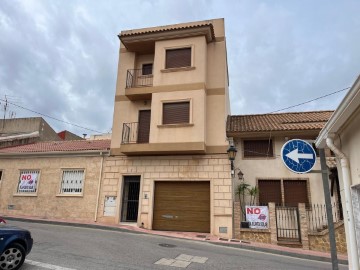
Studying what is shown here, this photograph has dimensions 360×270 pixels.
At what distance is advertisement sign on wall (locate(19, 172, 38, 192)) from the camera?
16.1 meters

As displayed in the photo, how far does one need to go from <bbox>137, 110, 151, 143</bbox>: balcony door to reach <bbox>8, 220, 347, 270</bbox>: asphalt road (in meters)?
5.42

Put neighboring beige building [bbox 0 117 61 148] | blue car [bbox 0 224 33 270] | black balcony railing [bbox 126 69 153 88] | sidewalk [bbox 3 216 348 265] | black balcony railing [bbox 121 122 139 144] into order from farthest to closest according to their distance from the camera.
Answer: neighboring beige building [bbox 0 117 61 148]
black balcony railing [bbox 126 69 153 88]
black balcony railing [bbox 121 122 139 144]
sidewalk [bbox 3 216 348 265]
blue car [bbox 0 224 33 270]

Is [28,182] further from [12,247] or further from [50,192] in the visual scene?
[12,247]

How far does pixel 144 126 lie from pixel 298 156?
11.2 metres

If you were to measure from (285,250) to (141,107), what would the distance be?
32.0ft

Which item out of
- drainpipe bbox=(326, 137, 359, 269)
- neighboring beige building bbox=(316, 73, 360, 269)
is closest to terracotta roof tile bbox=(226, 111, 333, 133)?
neighboring beige building bbox=(316, 73, 360, 269)

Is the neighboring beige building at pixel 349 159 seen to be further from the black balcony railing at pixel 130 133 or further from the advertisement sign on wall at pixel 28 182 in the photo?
the advertisement sign on wall at pixel 28 182

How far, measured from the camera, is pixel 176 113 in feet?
46.8

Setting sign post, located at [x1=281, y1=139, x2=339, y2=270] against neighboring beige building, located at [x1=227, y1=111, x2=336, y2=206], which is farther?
neighboring beige building, located at [x1=227, y1=111, x2=336, y2=206]

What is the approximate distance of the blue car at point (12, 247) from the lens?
5.66m

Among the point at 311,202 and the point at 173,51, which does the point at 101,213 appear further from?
the point at 311,202

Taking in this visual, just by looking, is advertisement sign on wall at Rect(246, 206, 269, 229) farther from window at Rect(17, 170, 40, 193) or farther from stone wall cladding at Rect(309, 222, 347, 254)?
window at Rect(17, 170, 40, 193)

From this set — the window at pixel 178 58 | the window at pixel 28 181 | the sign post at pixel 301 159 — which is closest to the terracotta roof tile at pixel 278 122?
the window at pixel 178 58

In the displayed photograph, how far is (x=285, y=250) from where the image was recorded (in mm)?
10445
